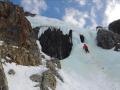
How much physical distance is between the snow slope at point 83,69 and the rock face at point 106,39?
3.56ft

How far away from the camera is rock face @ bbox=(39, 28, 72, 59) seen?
4462 centimetres

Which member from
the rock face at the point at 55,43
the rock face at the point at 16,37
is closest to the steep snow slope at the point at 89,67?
the rock face at the point at 55,43

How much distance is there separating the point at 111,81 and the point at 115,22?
27.0 m

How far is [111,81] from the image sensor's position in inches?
1425

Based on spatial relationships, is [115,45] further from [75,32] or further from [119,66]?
[119,66]

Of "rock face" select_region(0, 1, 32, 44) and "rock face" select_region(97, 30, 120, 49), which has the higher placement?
"rock face" select_region(0, 1, 32, 44)

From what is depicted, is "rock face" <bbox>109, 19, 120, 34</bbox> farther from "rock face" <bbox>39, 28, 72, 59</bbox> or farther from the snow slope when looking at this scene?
"rock face" <bbox>39, 28, 72, 59</bbox>

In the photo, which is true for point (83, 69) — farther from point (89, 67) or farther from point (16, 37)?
point (16, 37)

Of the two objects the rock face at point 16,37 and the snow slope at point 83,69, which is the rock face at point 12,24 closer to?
the rock face at point 16,37

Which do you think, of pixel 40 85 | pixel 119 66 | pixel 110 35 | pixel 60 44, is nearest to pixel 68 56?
pixel 60 44

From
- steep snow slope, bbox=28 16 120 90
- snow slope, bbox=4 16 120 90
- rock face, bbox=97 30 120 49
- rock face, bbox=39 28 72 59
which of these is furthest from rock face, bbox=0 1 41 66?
rock face, bbox=97 30 120 49

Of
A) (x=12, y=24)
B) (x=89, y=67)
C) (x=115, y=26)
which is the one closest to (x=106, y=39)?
(x=115, y=26)

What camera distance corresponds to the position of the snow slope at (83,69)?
29.5m

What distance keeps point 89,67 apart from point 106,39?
11623 millimetres
